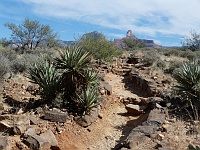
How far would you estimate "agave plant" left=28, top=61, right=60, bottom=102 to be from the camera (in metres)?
8.43

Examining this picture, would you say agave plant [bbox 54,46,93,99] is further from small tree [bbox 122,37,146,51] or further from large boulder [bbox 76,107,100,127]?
small tree [bbox 122,37,146,51]

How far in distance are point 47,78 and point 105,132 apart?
240 cm

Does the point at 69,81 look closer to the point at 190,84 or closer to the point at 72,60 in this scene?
the point at 72,60

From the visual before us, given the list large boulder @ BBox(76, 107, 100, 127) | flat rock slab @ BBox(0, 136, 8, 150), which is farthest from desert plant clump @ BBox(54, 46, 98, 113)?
flat rock slab @ BBox(0, 136, 8, 150)

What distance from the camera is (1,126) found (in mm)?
6660

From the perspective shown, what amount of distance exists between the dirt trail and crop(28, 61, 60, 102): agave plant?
4.84 feet

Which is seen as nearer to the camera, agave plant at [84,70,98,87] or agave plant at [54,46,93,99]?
agave plant at [54,46,93,99]

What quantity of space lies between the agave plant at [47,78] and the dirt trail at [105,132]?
4.84 ft

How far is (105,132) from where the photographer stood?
797 cm

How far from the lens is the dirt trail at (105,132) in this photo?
23.2ft

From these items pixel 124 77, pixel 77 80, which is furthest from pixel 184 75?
pixel 124 77

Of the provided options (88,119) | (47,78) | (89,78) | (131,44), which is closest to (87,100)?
(88,119)

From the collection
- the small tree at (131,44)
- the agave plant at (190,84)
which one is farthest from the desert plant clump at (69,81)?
the small tree at (131,44)

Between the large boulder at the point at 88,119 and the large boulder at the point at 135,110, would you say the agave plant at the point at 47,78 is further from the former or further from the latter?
the large boulder at the point at 135,110
